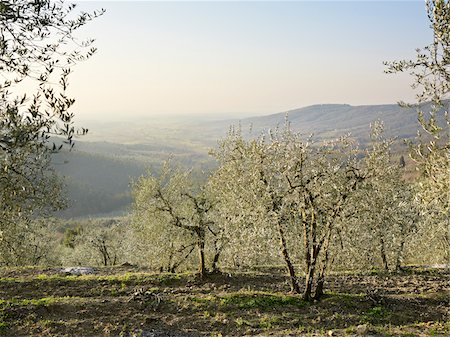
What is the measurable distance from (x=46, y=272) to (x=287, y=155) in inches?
817

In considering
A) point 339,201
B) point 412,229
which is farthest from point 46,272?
point 412,229

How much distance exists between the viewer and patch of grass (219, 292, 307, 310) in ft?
64.7

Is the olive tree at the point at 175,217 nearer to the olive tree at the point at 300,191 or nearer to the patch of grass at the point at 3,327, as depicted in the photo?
the olive tree at the point at 300,191

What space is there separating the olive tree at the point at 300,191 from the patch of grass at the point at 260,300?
2.80 feet

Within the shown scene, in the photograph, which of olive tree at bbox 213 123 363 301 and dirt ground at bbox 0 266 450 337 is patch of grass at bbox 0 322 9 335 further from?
olive tree at bbox 213 123 363 301

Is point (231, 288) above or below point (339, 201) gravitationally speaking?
below

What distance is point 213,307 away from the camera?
1952 cm

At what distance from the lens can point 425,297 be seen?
2136cm

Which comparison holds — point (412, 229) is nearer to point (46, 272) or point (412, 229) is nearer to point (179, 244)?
point (179, 244)

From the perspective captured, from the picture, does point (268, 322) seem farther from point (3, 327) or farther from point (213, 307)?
point (3, 327)

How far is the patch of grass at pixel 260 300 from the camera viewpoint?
19.7 m

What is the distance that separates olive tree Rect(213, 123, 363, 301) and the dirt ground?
243 centimetres

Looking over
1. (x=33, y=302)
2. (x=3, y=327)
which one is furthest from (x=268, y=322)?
(x=33, y=302)

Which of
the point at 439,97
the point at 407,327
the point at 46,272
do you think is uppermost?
the point at 439,97
